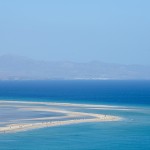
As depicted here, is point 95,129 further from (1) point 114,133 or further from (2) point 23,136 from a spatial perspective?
(2) point 23,136

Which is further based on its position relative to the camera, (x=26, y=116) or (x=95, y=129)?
(x=26, y=116)

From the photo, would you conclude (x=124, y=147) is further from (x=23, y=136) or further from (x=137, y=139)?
(x=23, y=136)

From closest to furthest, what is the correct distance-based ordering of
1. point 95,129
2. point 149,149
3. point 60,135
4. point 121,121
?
→ point 149,149, point 60,135, point 95,129, point 121,121

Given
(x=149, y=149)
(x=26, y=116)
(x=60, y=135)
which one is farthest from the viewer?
(x=26, y=116)

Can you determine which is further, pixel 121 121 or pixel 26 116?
pixel 26 116

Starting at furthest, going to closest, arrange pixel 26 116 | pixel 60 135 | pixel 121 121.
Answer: pixel 26 116 < pixel 121 121 < pixel 60 135

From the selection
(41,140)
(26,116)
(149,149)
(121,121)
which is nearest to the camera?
(149,149)

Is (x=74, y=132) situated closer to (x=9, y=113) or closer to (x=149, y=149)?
(x=149, y=149)

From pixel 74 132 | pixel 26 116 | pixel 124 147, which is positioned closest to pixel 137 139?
pixel 124 147

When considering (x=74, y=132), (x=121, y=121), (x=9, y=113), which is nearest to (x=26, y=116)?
(x=9, y=113)
